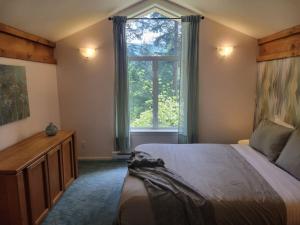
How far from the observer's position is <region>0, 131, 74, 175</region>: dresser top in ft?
6.86

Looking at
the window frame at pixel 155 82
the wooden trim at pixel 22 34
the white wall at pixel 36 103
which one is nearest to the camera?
the wooden trim at pixel 22 34

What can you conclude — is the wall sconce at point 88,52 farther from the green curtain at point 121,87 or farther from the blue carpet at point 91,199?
the blue carpet at point 91,199

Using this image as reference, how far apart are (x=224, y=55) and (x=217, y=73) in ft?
1.04

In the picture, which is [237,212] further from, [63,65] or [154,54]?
[63,65]

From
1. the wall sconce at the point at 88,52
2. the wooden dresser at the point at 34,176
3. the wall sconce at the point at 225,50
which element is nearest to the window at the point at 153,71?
the wall sconce at the point at 88,52

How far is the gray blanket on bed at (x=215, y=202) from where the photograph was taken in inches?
71.7

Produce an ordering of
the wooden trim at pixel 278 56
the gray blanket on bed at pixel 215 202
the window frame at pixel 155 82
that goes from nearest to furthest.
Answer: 1. the gray blanket on bed at pixel 215 202
2. the wooden trim at pixel 278 56
3. the window frame at pixel 155 82

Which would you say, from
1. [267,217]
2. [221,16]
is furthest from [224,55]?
[267,217]

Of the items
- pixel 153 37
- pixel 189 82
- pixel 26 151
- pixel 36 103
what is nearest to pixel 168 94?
pixel 189 82

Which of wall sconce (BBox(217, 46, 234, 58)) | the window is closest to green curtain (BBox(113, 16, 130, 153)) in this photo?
the window

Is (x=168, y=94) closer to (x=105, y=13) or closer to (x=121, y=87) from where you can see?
(x=121, y=87)

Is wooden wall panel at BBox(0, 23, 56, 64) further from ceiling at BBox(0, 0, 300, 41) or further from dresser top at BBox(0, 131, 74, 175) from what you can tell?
dresser top at BBox(0, 131, 74, 175)

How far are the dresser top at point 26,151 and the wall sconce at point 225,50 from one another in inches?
107

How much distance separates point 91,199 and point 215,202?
1.68m
